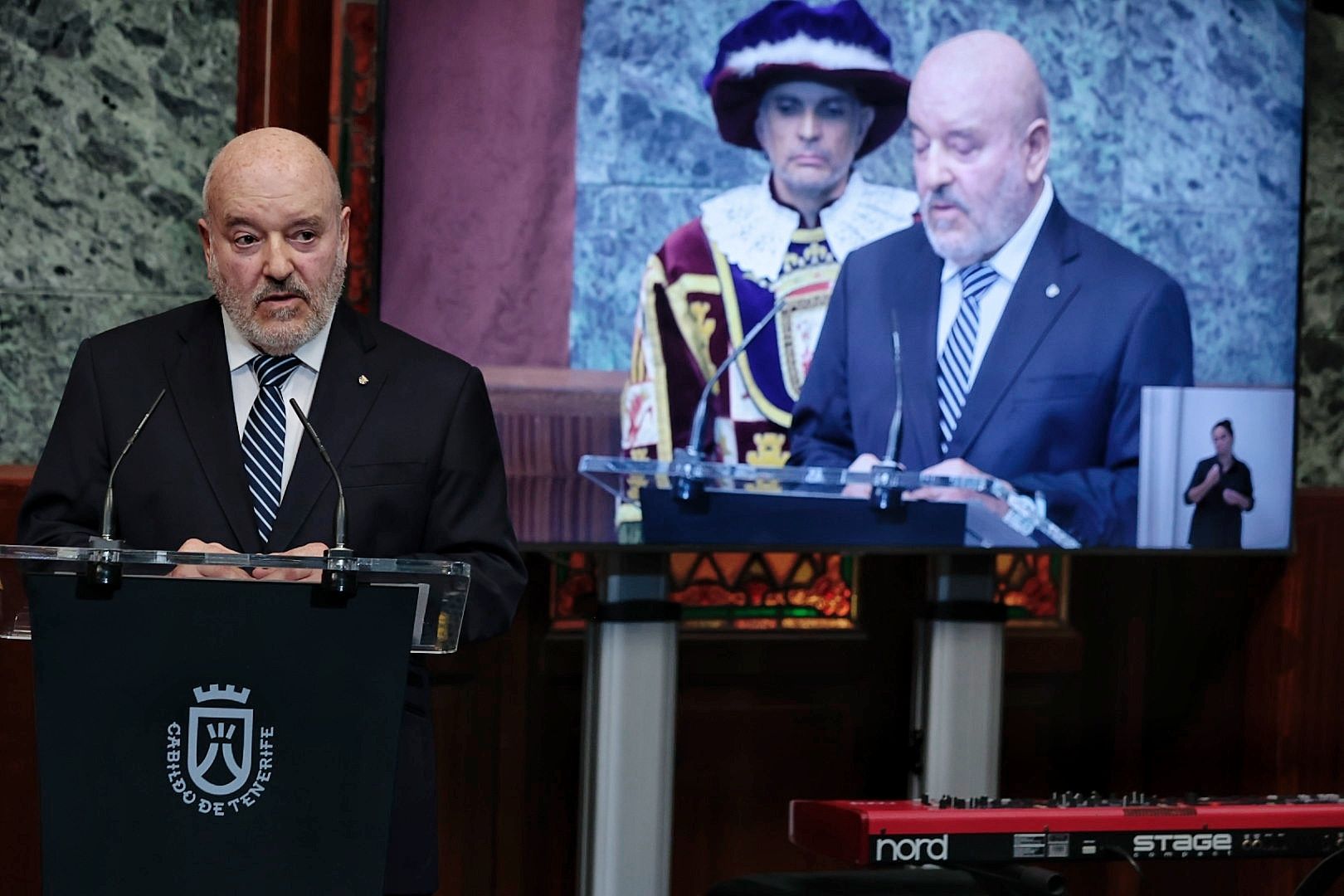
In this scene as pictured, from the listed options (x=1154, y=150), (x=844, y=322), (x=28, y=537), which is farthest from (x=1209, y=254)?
(x=28, y=537)

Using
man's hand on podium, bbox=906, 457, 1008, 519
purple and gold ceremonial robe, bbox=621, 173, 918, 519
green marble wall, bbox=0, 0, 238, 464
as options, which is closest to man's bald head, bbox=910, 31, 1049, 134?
purple and gold ceremonial robe, bbox=621, 173, 918, 519

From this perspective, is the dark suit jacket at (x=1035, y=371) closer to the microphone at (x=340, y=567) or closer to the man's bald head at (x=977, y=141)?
the man's bald head at (x=977, y=141)

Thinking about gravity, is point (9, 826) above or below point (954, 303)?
below

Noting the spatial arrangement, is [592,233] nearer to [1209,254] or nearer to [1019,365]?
[1019,365]

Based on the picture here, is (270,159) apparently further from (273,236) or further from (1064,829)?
(1064,829)

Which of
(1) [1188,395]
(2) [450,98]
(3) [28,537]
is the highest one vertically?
(2) [450,98]

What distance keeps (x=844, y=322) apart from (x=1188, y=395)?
0.81 m

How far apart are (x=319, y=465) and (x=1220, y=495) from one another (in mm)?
2441

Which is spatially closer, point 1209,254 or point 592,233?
point 592,233

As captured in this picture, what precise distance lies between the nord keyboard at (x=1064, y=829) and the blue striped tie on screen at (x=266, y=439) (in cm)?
121

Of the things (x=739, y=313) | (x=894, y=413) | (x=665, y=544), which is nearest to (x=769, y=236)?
(x=739, y=313)

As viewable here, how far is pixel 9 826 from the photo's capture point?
346cm

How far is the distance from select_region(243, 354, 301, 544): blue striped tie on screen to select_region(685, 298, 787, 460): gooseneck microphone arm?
1.49 meters

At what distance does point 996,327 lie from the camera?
370cm
